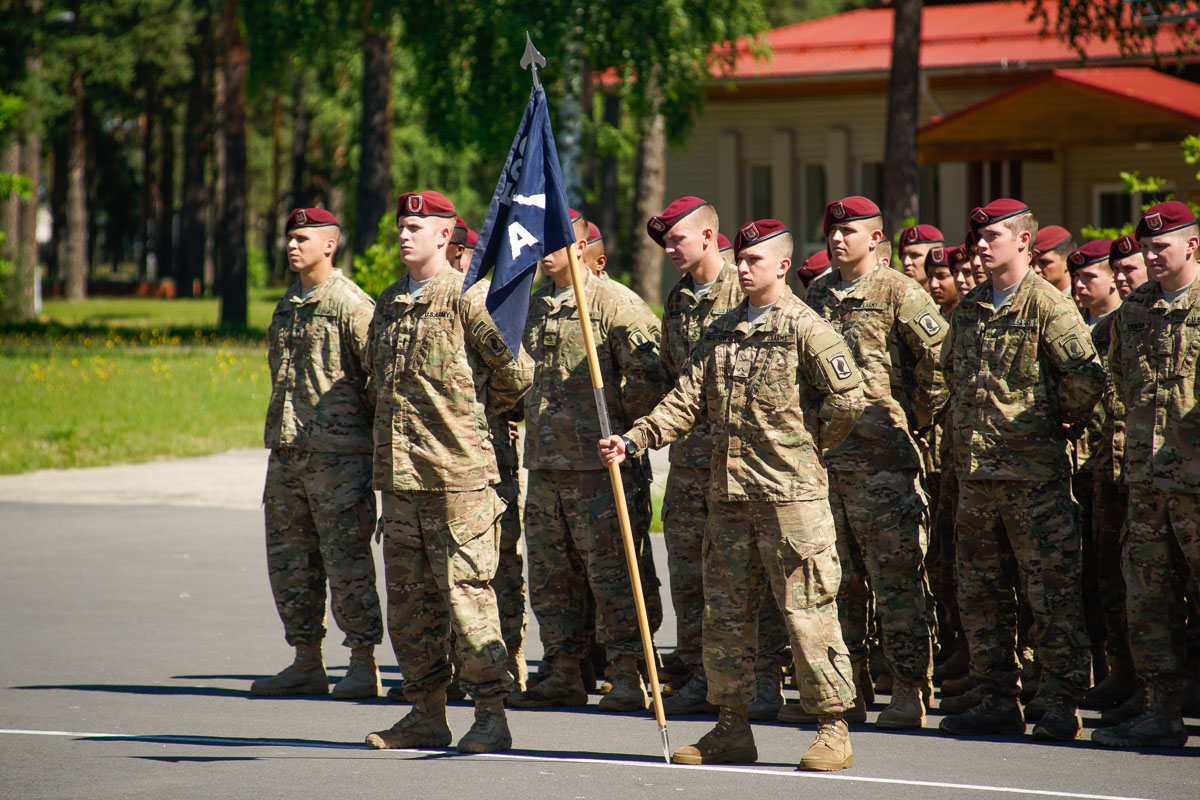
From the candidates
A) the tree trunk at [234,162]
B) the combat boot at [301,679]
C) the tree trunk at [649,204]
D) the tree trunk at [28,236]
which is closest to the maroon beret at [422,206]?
the combat boot at [301,679]

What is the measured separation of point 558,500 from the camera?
7.31 metres

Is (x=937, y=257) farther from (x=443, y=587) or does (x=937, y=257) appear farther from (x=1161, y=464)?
(x=443, y=587)

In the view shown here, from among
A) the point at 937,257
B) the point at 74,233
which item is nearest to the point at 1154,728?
the point at 937,257

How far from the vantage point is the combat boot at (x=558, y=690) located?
23.9 feet

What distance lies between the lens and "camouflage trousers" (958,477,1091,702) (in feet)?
21.3

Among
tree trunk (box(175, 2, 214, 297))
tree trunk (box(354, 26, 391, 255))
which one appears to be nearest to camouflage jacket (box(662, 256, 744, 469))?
tree trunk (box(354, 26, 391, 255))

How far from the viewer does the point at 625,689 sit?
716 cm

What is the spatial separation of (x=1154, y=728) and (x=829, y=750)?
1.64 m

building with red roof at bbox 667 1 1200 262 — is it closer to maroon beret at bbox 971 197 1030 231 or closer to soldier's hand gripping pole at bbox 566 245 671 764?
maroon beret at bbox 971 197 1030 231

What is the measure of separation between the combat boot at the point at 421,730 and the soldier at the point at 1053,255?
434 centimetres

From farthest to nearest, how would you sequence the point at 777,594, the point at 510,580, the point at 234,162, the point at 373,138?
the point at 234,162
the point at 373,138
the point at 510,580
the point at 777,594

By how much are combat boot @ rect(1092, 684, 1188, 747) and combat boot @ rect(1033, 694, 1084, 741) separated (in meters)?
0.11

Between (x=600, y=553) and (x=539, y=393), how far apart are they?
913 mm

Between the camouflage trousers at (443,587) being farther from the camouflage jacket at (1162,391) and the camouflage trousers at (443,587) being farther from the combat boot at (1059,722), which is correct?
the camouflage jacket at (1162,391)
